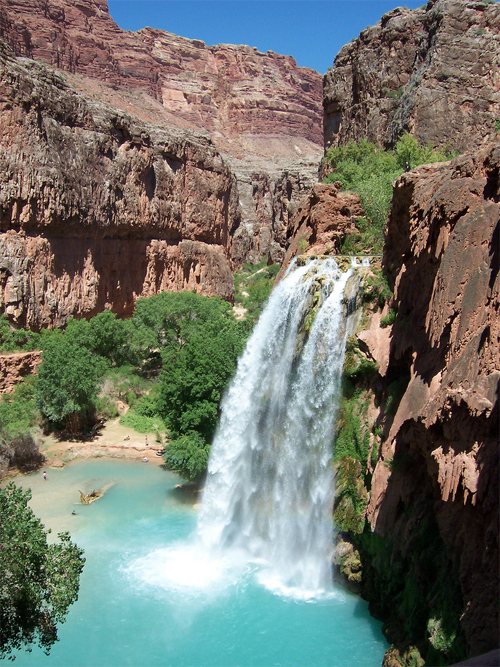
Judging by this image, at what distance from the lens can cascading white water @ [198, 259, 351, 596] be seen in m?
14.7

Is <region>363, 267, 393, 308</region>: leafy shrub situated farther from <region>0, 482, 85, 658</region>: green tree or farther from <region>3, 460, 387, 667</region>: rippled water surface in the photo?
<region>0, 482, 85, 658</region>: green tree

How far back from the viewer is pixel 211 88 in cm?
11500

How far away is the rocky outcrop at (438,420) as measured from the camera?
8258 millimetres

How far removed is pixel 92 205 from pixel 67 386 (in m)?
12.9

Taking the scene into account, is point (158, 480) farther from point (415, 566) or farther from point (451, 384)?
point (451, 384)

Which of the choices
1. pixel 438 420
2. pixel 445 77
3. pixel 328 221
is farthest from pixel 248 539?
pixel 445 77

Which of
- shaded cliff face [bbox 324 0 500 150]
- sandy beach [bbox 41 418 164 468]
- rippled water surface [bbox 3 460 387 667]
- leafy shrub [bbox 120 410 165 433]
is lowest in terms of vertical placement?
rippled water surface [bbox 3 460 387 667]

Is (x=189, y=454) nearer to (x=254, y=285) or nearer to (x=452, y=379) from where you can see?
(x=452, y=379)

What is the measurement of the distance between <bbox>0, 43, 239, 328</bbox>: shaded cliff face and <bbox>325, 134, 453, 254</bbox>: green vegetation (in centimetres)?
1277

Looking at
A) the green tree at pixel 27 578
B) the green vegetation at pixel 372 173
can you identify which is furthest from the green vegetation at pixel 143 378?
the green tree at pixel 27 578

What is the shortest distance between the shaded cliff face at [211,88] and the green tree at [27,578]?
50.4 meters

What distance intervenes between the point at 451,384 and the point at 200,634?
836 cm

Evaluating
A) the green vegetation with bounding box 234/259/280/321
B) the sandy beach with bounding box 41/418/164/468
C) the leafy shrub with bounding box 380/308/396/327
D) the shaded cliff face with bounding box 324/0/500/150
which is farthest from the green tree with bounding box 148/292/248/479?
the green vegetation with bounding box 234/259/280/321

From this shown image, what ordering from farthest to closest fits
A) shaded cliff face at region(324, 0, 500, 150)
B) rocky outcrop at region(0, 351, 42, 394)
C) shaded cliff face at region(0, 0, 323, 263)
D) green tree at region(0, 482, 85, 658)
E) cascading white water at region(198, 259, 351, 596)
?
shaded cliff face at region(0, 0, 323, 263), shaded cliff face at region(324, 0, 500, 150), rocky outcrop at region(0, 351, 42, 394), cascading white water at region(198, 259, 351, 596), green tree at region(0, 482, 85, 658)
